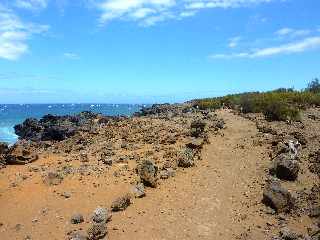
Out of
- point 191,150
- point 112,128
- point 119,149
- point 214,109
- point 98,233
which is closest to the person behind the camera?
point 98,233

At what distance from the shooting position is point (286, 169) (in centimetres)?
1858

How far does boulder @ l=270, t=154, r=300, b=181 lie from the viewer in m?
18.5

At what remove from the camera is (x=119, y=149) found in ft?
73.5

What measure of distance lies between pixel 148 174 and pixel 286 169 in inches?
198

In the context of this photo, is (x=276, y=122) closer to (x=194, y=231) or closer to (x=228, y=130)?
(x=228, y=130)

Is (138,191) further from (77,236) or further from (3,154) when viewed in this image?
(3,154)

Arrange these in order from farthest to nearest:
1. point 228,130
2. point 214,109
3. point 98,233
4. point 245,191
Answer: point 214,109, point 228,130, point 245,191, point 98,233

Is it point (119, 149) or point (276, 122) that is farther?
point (276, 122)

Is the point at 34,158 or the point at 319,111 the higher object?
the point at 319,111

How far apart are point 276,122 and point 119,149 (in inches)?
327

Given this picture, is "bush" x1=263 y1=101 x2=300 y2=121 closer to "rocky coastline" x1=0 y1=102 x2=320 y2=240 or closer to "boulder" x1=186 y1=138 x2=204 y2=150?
"rocky coastline" x1=0 y1=102 x2=320 y2=240

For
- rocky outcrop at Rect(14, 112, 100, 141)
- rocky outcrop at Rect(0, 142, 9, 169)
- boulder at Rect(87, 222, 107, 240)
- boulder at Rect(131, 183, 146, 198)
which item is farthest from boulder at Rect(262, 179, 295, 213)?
rocky outcrop at Rect(14, 112, 100, 141)

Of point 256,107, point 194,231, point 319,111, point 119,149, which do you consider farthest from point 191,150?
point 319,111

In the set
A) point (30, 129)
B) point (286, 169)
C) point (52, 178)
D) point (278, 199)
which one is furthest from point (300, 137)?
point (30, 129)
